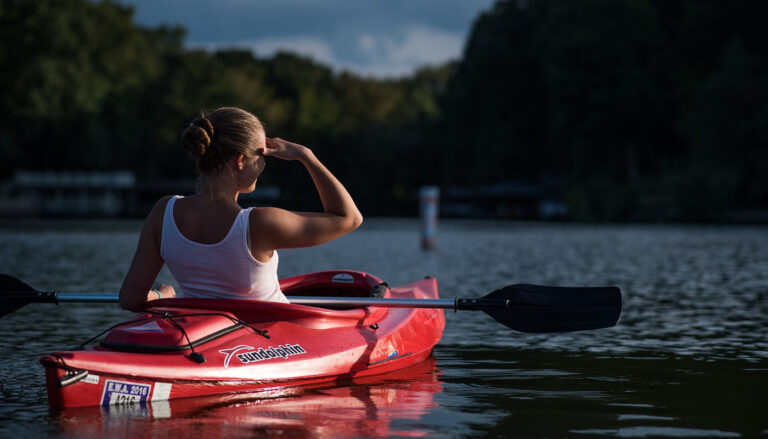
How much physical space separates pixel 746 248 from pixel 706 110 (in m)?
30.3

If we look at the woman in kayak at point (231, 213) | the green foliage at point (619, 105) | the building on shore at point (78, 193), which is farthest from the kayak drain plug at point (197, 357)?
the building on shore at point (78, 193)

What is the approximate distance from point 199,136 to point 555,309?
3.06 m

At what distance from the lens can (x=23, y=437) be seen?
535 centimetres

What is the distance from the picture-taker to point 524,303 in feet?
24.8

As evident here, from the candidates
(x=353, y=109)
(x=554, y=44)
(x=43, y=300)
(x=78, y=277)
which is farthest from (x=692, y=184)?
(x=353, y=109)

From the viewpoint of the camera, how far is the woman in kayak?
578 cm

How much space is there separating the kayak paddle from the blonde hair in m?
1.96

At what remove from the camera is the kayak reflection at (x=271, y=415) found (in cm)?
556

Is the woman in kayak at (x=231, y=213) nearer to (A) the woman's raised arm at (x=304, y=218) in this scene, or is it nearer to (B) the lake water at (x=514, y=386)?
(A) the woman's raised arm at (x=304, y=218)

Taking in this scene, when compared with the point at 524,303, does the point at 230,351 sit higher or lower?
lower

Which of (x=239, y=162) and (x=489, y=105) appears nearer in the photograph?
(x=239, y=162)

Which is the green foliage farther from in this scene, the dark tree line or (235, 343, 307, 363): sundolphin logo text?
(235, 343, 307, 363): sundolphin logo text

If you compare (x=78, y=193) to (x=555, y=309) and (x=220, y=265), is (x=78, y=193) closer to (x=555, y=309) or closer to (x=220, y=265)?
(x=555, y=309)

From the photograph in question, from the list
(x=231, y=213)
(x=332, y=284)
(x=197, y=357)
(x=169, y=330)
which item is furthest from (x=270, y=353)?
(x=332, y=284)
